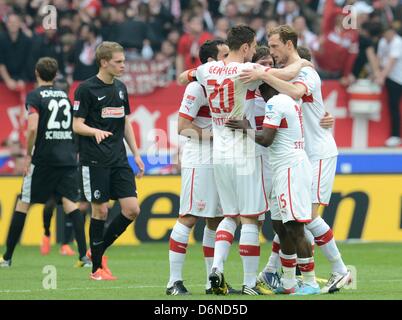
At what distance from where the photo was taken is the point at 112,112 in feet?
43.0

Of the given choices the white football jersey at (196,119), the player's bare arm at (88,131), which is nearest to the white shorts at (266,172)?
the white football jersey at (196,119)

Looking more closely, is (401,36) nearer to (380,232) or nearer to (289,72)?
(380,232)

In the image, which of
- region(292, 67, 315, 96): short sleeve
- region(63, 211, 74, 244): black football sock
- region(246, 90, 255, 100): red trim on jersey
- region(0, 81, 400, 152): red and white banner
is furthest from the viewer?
region(0, 81, 400, 152): red and white banner

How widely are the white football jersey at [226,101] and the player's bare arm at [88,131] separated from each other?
1.78 meters

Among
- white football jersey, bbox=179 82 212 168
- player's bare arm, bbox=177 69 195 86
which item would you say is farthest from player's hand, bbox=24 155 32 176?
white football jersey, bbox=179 82 212 168

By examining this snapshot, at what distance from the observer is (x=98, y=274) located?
1314 centimetres

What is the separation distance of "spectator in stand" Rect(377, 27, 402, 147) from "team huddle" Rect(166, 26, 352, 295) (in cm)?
1051

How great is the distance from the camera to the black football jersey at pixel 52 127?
15336 millimetres

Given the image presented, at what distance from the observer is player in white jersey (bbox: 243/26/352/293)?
11.2 meters

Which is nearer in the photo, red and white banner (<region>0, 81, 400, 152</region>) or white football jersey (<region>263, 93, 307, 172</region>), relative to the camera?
white football jersey (<region>263, 93, 307, 172</region>)

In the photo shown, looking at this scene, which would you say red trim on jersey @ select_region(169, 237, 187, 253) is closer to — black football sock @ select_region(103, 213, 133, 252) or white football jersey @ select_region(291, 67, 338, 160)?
white football jersey @ select_region(291, 67, 338, 160)

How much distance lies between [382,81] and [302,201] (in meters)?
11.6

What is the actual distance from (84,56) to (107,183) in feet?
30.7
